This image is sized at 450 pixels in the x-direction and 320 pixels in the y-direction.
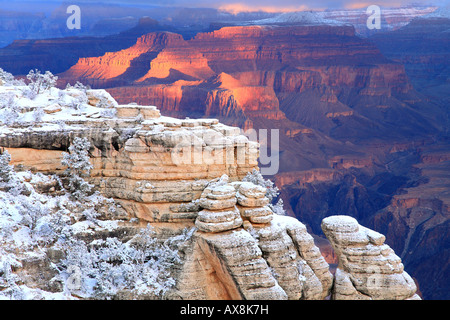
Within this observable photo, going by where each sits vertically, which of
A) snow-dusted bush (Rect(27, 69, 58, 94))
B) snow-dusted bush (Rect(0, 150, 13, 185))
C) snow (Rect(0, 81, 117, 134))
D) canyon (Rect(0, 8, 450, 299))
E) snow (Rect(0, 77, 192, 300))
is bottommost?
canyon (Rect(0, 8, 450, 299))

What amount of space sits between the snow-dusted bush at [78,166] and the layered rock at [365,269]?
14.4 meters

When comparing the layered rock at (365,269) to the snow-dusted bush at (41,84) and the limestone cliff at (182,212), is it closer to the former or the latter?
the limestone cliff at (182,212)

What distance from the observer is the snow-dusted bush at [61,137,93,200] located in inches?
1677

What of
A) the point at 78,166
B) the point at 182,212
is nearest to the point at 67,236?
the point at 78,166

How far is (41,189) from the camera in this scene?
1646 inches

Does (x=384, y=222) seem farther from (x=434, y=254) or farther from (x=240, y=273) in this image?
(x=240, y=273)

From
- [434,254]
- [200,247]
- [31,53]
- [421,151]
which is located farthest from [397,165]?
[200,247]

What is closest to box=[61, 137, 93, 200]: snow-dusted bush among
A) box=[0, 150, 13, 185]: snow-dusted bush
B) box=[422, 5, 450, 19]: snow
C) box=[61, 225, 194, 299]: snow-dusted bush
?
box=[0, 150, 13, 185]: snow-dusted bush

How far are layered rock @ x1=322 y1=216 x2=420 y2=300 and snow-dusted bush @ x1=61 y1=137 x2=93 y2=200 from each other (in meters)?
14.4

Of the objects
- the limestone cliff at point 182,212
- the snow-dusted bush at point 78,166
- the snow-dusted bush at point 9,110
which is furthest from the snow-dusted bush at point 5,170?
the snow-dusted bush at point 78,166

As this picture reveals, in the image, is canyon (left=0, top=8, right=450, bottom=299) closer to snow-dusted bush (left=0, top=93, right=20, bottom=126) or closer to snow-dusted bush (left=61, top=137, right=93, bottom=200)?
snow-dusted bush (left=61, top=137, right=93, bottom=200)

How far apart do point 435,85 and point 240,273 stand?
16045 centimetres

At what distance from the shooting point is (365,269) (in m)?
40.7

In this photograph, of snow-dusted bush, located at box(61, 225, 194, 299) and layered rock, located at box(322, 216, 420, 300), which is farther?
layered rock, located at box(322, 216, 420, 300)
